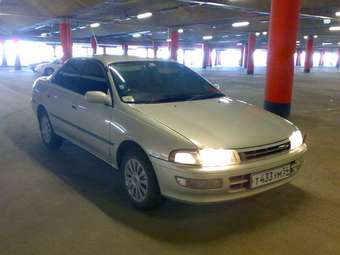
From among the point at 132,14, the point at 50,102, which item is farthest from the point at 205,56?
the point at 50,102

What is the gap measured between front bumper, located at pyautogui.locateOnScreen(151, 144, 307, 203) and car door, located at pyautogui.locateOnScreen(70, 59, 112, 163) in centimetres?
88

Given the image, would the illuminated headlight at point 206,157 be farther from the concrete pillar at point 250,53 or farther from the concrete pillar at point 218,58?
the concrete pillar at point 218,58

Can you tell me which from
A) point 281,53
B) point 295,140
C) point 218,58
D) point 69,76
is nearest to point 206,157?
point 295,140

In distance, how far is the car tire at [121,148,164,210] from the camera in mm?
2949

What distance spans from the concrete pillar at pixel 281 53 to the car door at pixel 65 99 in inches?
171

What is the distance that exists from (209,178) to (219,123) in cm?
63

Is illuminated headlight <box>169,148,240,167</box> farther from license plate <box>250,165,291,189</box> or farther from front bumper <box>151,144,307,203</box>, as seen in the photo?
license plate <box>250,165,291,189</box>

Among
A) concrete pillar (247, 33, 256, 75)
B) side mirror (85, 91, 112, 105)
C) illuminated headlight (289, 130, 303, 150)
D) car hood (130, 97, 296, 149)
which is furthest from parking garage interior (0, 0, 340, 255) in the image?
concrete pillar (247, 33, 256, 75)

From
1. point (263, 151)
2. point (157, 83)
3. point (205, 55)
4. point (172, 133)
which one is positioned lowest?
Result: point (263, 151)

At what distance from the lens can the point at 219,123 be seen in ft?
10.0

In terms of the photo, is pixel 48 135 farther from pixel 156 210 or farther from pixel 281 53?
pixel 281 53

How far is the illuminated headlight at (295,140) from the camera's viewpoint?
10.3ft

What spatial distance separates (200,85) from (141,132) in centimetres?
134

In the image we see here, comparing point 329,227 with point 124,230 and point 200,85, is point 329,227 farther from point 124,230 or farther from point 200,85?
point 200,85
